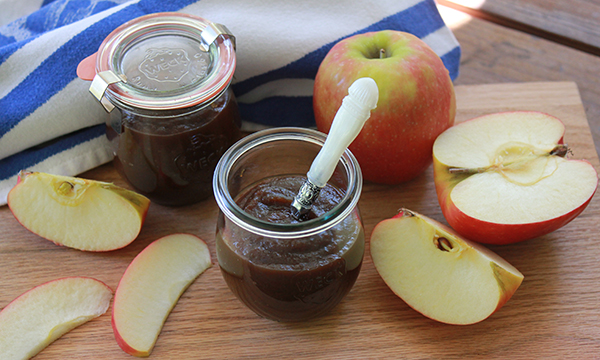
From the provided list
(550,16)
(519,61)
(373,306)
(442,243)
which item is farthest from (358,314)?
(550,16)

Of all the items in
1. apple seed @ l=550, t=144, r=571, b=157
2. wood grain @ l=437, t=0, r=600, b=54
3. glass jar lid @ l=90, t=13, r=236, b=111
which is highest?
glass jar lid @ l=90, t=13, r=236, b=111

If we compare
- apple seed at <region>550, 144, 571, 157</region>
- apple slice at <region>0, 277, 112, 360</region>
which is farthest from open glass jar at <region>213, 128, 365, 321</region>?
apple seed at <region>550, 144, 571, 157</region>

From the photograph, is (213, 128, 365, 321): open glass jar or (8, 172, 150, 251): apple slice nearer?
(213, 128, 365, 321): open glass jar

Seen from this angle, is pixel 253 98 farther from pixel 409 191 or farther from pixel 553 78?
pixel 553 78

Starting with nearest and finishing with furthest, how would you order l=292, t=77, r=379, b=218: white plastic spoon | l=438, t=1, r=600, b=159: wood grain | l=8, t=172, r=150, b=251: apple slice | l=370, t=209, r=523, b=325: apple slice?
1. l=292, t=77, r=379, b=218: white plastic spoon
2. l=370, t=209, r=523, b=325: apple slice
3. l=8, t=172, r=150, b=251: apple slice
4. l=438, t=1, r=600, b=159: wood grain

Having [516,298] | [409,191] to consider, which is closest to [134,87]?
[409,191]

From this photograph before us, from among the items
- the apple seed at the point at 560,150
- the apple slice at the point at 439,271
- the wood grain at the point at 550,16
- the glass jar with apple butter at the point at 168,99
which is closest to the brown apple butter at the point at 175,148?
the glass jar with apple butter at the point at 168,99

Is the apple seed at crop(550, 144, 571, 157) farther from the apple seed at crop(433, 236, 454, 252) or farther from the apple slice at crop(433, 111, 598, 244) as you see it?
the apple seed at crop(433, 236, 454, 252)
